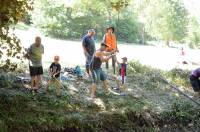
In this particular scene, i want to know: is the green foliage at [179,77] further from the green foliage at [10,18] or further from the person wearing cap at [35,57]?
the green foliage at [10,18]

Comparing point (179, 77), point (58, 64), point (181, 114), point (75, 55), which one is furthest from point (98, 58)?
point (75, 55)

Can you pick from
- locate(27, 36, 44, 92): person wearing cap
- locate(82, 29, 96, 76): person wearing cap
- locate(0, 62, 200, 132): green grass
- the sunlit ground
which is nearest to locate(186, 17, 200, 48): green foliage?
the sunlit ground

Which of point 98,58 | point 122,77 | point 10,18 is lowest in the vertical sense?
point 122,77

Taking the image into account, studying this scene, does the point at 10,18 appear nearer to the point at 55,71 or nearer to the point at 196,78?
the point at 55,71

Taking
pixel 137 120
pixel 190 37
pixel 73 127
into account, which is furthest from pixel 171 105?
pixel 190 37

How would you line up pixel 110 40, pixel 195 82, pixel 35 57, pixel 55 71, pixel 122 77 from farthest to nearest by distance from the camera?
pixel 110 40 < pixel 122 77 < pixel 195 82 < pixel 55 71 < pixel 35 57

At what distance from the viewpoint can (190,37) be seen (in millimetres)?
68000

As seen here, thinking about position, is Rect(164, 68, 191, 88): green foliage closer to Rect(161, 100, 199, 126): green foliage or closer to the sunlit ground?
the sunlit ground

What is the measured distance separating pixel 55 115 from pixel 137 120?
268 centimetres

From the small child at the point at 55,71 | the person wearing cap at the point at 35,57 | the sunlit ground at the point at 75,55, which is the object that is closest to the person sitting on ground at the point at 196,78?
the small child at the point at 55,71

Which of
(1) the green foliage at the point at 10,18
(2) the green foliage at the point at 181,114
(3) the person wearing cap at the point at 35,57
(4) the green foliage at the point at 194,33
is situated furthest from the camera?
(4) the green foliage at the point at 194,33

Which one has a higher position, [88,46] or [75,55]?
[88,46]

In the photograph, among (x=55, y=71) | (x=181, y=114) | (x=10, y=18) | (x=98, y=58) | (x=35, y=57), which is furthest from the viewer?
(x=181, y=114)

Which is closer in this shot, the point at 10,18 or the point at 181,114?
the point at 10,18
